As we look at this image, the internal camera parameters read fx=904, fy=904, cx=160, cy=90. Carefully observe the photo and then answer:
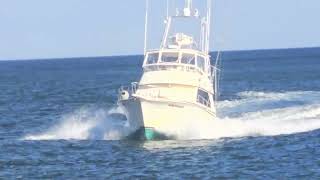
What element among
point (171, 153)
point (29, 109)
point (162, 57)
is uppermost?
point (162, 57)

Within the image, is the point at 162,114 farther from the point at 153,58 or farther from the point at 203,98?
the point at 153,58

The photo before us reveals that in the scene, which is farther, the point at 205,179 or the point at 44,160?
the point at 44,160

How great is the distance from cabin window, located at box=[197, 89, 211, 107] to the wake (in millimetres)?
1054

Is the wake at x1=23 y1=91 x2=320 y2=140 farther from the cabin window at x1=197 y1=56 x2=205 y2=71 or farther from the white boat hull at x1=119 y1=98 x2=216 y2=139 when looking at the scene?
the cabin window at x1=197 y1=56 x2=205 y2=71

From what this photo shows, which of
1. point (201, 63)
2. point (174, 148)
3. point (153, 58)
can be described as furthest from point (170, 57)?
point (174, 148)

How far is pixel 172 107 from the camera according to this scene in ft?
Result: 138

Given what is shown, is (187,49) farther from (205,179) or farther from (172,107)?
(205,179)

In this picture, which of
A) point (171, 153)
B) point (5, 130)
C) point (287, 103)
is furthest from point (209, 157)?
point (287, 103)

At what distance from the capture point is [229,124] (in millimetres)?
46375

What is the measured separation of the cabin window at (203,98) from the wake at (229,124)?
1054 mm

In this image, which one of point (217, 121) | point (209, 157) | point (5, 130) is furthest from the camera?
point (5, 130)

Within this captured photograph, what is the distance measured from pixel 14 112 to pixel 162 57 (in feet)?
74.2

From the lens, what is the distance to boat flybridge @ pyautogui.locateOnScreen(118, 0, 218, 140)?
42.1 meters

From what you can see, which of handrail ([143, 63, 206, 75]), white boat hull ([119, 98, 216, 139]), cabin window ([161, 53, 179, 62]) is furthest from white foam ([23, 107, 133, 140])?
cabin window ([161, 53, 179, 62])
